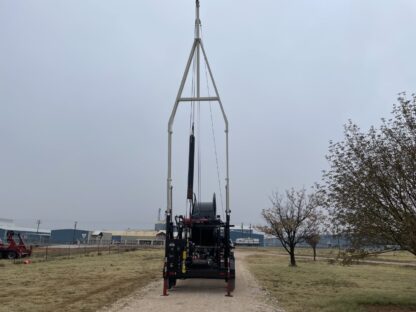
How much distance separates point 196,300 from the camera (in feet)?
44.6

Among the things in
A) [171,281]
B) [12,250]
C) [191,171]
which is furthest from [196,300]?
[12,250]

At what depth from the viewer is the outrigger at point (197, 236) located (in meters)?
15.0

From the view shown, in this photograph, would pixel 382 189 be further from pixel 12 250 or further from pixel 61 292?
pixel 12 250

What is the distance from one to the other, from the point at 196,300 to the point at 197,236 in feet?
10.7

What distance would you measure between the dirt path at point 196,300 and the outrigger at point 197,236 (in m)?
0.52

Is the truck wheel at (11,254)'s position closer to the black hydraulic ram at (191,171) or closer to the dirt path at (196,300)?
the dirt path at (196,300)

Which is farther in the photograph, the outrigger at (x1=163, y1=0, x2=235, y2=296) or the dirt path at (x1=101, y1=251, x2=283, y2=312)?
the outrigger at (x1=163, y1=0, x2=235, y2=296)

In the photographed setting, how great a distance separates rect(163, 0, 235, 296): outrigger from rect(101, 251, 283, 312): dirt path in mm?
518

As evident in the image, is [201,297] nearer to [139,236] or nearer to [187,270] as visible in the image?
[187,270]

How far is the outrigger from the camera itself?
1502 cm

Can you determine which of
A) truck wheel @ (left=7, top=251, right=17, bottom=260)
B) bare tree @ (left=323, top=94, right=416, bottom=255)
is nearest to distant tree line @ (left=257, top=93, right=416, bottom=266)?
bare tree @ (left=323, top=94, right=416, bottom=255)

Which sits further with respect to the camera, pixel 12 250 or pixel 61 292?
pixel 12 250

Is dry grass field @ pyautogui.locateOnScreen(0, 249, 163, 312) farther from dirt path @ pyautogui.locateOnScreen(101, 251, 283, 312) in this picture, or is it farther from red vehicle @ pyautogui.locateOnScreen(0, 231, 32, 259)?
red vehicle @ pyautogui.locateOnScreen(0, 231, 32, 259)

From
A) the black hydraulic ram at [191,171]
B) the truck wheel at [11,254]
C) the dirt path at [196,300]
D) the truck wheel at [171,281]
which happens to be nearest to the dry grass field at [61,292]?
the dirt path at [196,300]
